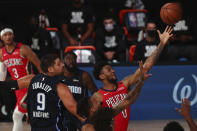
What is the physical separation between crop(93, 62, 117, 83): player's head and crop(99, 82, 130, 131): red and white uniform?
161 millimetres

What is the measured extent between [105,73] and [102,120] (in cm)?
232

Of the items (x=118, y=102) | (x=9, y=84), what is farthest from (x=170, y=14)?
(x=9, y=84)

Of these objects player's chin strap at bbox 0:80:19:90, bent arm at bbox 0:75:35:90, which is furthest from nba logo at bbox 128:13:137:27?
player's chin strap at bbox 0:80:19:90

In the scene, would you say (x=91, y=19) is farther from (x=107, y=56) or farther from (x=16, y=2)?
(x=16, y=2)

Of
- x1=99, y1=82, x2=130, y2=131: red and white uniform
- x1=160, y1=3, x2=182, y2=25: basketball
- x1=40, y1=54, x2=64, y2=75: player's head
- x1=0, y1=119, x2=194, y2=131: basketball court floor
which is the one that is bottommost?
x1=0, y1=119, x2=194, y2=131: basketball court floor

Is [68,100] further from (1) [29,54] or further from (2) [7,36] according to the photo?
(2) [7,36]

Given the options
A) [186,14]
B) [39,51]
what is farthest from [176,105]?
[186,14]

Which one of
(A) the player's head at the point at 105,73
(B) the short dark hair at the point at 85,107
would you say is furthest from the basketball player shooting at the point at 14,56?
(B) the short dark hair at the point at 85,107

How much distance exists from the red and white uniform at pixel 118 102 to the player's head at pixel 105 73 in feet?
0.53

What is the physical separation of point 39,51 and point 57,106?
6238 mm

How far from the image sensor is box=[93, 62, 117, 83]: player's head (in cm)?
681

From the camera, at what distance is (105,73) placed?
6879 millimetres

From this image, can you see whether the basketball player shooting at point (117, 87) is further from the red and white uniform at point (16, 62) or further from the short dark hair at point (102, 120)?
the red and white uniform at point (16, 62)

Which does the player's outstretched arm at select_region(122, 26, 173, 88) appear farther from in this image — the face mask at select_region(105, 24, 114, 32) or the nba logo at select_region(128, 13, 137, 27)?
the nba logo at select_region(128, 13, 137, 27)
